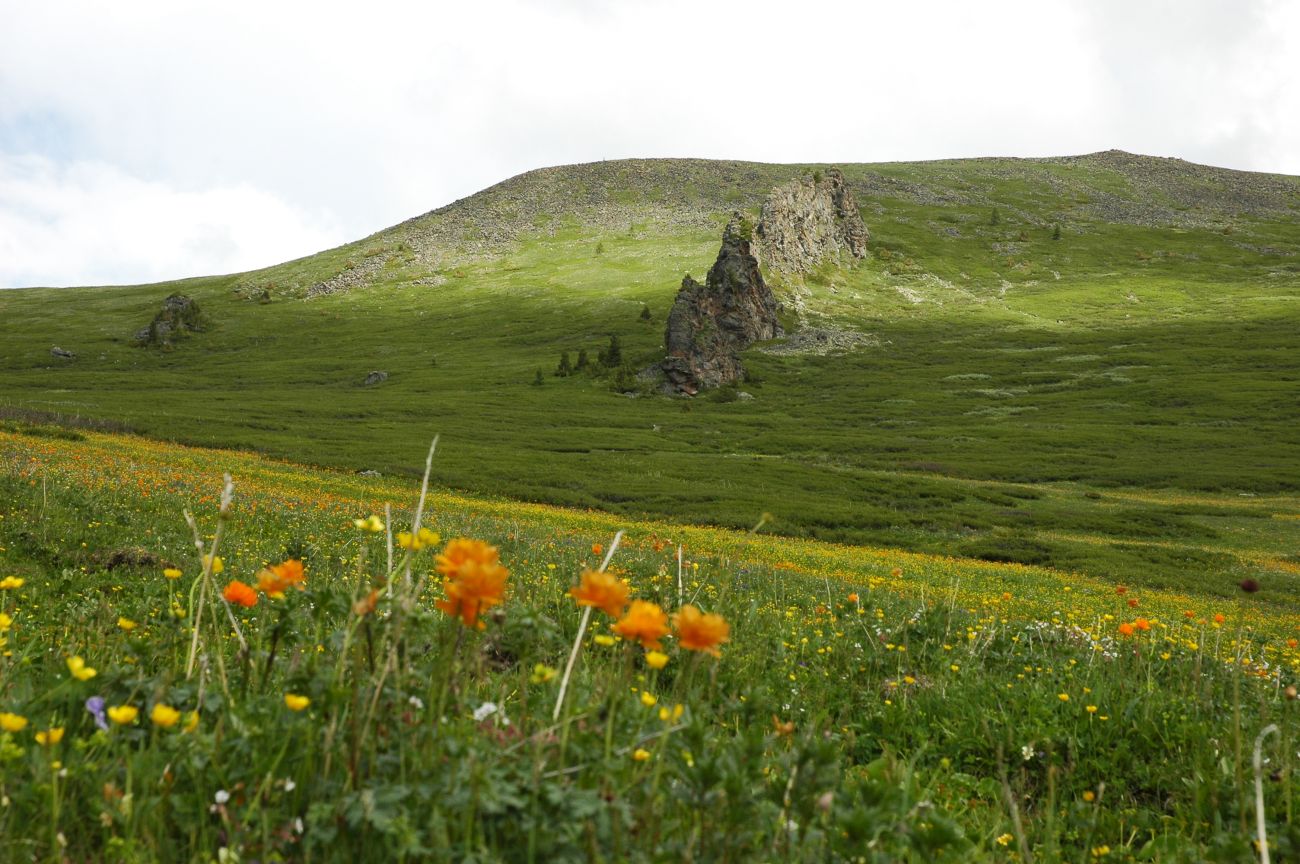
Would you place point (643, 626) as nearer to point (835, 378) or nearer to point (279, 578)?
point (279, 578)

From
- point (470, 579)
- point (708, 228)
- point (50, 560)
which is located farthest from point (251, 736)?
point (708, 228)

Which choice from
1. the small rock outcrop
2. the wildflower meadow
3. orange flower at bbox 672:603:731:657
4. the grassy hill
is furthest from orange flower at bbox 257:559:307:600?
the small rock outcrop

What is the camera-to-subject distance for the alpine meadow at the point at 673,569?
83.1 inches

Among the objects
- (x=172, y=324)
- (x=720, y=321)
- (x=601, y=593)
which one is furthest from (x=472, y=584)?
(x=172, y=324)

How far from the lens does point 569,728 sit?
7.82ft

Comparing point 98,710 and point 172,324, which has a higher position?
point 172,324

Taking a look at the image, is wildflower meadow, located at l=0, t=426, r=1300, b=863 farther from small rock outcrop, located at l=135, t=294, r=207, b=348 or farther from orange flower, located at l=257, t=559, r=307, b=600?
small rock outcrop, located at l=135, t=294, r=207, b=348

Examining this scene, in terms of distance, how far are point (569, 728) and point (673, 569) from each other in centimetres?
920

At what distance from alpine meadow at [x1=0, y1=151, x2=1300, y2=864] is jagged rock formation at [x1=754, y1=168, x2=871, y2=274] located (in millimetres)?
1077

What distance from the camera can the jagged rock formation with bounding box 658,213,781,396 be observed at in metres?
98.4

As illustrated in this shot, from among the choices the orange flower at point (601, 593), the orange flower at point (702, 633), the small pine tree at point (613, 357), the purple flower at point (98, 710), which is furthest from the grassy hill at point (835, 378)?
the purple flower at point (98, 710)

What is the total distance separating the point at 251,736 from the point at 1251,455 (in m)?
80.6

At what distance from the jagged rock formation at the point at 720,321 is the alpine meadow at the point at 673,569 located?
0.55m

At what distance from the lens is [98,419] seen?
2010 inches
